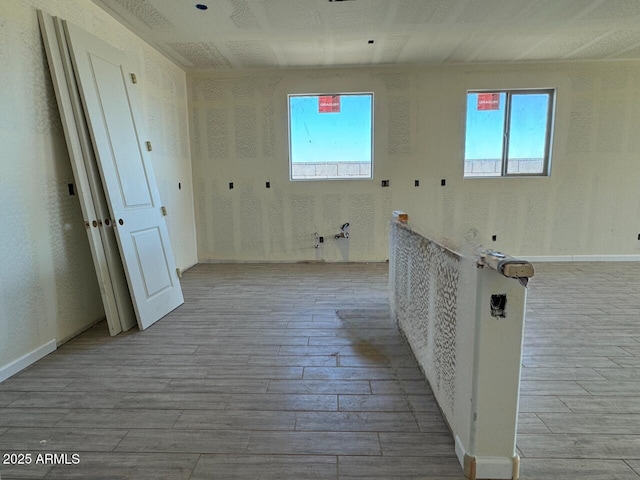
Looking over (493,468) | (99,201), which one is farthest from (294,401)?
(99,201)

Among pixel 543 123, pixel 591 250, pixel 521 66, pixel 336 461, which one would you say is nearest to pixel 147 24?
pixel 336 461

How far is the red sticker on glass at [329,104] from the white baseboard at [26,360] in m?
4.21

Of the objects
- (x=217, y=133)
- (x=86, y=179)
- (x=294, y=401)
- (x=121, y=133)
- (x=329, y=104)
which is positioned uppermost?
(x=329, y=104)

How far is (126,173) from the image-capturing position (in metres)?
2.96

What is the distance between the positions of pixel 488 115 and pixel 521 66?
0.75 metres

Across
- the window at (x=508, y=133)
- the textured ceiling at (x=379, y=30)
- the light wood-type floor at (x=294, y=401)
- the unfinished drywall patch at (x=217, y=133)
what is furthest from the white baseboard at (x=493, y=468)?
the unfinished drywall patch at (x=217, y=133)

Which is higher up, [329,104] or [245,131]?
[329,104]

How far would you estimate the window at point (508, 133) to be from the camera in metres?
4.93

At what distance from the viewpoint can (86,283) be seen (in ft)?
9.33

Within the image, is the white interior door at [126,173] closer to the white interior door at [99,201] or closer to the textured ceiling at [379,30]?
the white interior door at [99,201]

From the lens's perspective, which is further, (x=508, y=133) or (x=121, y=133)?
(x=508, y=133)

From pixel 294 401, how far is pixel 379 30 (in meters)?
3.66

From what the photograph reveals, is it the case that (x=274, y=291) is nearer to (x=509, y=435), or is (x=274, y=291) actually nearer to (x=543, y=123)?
(x=509, y=435)

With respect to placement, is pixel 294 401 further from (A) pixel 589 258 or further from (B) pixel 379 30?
(A) pixel 589 258
